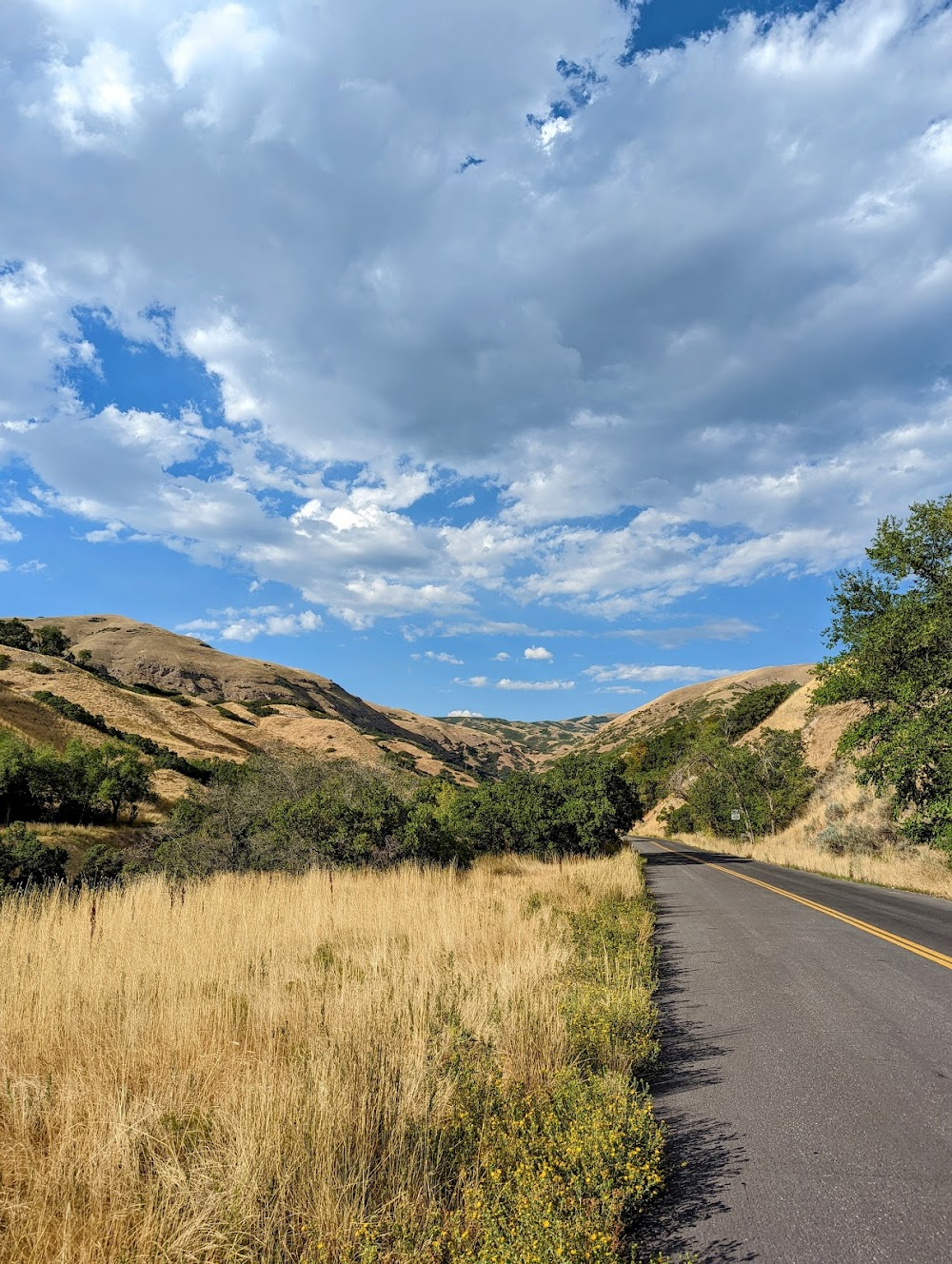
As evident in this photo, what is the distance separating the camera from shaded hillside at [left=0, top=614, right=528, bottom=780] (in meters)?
55.3

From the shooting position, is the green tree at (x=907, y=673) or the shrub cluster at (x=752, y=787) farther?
the shrub cluster at (x=752, y=787)

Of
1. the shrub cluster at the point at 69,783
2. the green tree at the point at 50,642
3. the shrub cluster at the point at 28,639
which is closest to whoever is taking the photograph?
the shrub cluster at the point at 69,783

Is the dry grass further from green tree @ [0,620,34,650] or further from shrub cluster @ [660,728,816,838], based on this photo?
green tree @ [0,620,34,650]

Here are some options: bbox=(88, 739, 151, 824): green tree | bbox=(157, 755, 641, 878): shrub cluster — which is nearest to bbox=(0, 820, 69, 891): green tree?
bbox=(157, 755, 641, 878): shrub cluster

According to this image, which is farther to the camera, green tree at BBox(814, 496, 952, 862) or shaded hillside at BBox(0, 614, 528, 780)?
shaded hillside at BBox(0, 614, 528, 780)

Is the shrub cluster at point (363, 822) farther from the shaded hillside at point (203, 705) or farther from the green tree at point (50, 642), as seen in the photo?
the green tree at point (50, 642)

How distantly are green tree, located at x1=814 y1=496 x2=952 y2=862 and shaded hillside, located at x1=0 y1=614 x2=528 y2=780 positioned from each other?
1418 inches

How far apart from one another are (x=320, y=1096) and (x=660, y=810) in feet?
245

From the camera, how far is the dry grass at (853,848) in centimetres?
1870

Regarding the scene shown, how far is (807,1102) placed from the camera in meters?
4.64

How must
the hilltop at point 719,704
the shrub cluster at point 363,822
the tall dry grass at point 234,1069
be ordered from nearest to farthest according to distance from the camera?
the tall dry grass at point 234,1069, the shrub cluster at point 363,822, the hilltop at point 719,704

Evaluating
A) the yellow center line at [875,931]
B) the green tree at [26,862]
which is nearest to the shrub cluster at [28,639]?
the green tree at [26,862]

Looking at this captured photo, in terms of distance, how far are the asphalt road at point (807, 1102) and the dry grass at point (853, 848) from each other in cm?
1068

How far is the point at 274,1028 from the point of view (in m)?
4.76
